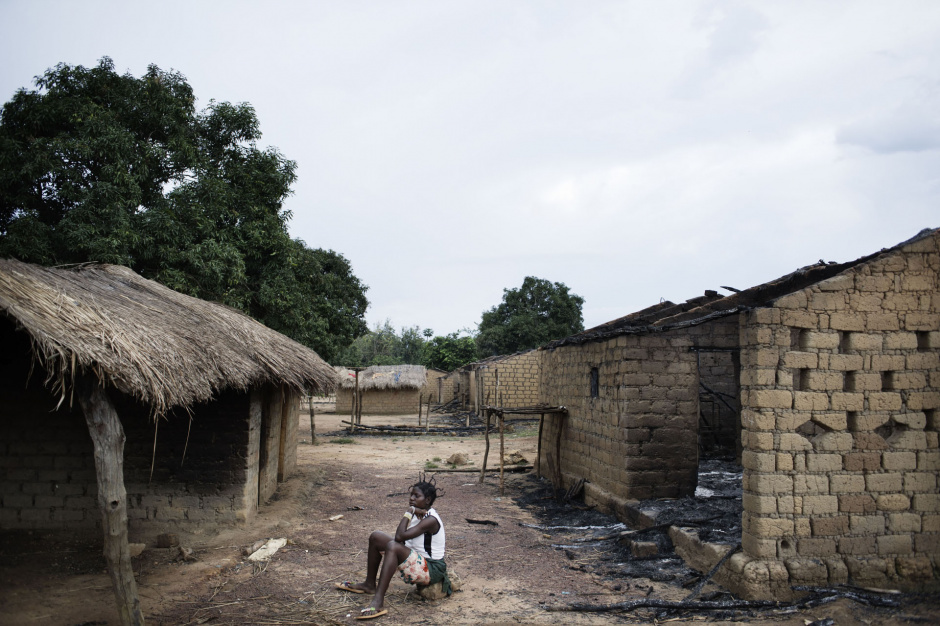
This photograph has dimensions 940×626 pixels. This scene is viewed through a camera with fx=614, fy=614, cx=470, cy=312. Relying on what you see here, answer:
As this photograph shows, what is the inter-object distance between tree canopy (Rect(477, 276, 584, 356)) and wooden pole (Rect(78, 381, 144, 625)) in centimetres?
3179

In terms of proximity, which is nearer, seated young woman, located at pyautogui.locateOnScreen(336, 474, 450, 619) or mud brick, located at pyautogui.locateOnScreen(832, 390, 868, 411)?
seated young woman, located at pyautogui.locateOnScreen(336, 474, 450, 619)

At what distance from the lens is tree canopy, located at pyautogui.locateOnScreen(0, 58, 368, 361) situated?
1082cm

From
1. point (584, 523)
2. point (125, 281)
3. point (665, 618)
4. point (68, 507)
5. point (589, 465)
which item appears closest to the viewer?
point (665, 618)

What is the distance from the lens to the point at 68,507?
24.1 ft

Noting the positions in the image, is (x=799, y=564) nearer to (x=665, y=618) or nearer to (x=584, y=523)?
(x=665, y=618)

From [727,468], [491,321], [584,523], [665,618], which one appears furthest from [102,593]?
[491,321]

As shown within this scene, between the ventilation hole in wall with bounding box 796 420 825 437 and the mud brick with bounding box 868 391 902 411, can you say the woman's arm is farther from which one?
the mud brick with bounding box 868 391 902 411

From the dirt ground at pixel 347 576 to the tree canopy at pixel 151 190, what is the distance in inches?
183

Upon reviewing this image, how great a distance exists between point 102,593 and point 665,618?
5103 millimetres

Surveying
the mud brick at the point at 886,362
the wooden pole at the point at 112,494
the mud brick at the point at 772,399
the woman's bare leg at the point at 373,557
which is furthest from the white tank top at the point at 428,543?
the mud brick at the point at 886,362

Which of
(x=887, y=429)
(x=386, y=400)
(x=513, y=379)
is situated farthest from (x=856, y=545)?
(x=386, y=400)

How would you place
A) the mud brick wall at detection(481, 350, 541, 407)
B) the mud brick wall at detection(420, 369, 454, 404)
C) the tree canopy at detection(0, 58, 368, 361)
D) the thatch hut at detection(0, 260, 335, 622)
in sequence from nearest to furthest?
the thatch hut at detection(0, 260, 335, 622), the tree canopy at detection(0, 58, 368, 361), the mud brick wall at detection(481, 350, 541, 407), the mud brick wall at detection(420, 369, 454, 404)

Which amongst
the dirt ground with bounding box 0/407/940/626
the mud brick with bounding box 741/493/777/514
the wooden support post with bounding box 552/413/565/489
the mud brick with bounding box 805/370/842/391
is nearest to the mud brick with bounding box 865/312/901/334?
the mud brick with bounding box 805/370/842/391

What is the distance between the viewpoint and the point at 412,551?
555 centimetres
